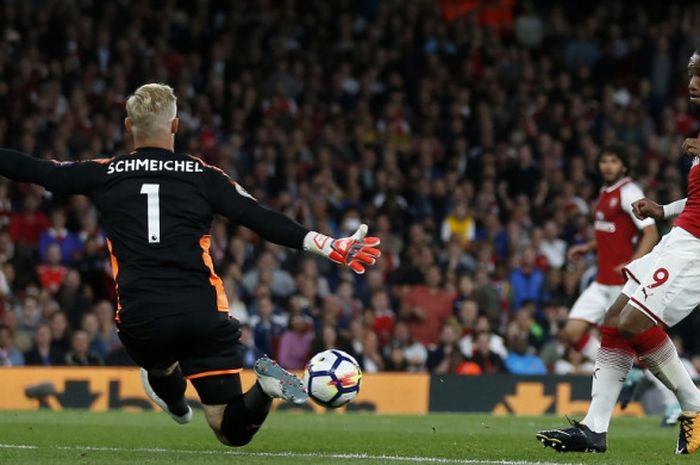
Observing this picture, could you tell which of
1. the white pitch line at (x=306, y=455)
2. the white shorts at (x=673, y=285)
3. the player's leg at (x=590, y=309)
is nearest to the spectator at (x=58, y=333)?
the player's leg at (x=590, y=309)

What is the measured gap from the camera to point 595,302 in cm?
1271

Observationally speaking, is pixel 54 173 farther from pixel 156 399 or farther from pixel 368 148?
pixel 368 148

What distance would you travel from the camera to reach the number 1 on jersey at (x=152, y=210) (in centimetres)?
723

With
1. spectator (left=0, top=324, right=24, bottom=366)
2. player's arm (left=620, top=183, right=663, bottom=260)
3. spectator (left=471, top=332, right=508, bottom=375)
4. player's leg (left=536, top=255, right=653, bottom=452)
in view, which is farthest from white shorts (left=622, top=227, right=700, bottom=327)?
spectator (left=0, top=324, right=24, bottom=366)

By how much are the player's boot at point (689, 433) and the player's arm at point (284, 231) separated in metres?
2.44

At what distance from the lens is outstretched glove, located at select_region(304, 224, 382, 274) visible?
6973mm

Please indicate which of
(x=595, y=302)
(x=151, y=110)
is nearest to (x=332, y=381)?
(x=151, y=110)

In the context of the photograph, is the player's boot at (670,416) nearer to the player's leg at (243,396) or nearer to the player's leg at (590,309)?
the player's leg at (590,309)

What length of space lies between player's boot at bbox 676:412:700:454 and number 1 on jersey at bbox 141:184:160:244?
333 cm

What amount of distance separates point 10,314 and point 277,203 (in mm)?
4155

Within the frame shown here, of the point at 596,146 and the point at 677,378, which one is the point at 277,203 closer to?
the point at 596,146

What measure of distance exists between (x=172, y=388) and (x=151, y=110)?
1.74 metres

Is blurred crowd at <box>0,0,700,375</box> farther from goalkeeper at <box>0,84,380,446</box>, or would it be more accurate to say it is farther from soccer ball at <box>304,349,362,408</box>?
soccer ball at <box>304,349,362,408</box>

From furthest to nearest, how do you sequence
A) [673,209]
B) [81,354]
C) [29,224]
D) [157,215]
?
1. [29,224]
2. [81,354]
3. [673,209]
4. [157,215]
